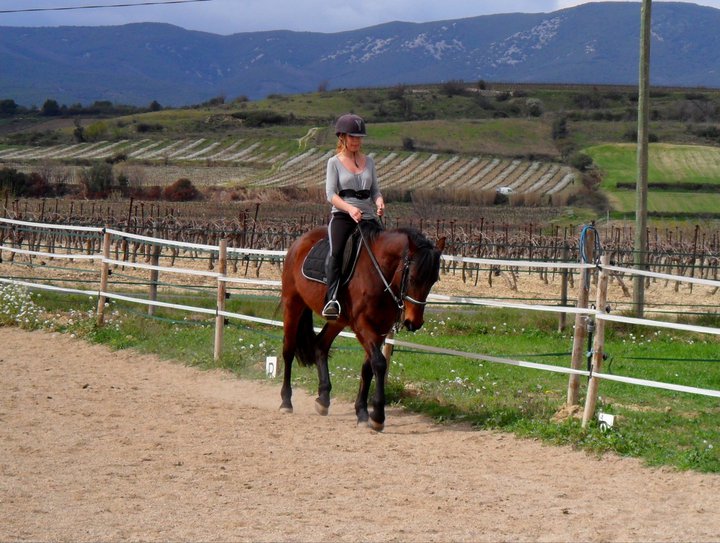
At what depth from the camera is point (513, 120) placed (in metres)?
88.4

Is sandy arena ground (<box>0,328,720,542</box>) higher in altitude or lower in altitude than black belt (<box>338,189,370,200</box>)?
lower

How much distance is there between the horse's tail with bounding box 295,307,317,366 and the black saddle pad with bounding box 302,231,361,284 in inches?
25.6

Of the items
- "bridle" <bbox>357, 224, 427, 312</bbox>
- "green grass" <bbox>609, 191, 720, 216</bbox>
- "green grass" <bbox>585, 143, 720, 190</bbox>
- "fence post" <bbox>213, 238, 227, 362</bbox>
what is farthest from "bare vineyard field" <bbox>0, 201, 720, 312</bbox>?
"green grass" <bbox>585, 143, 720, 190</bbox>

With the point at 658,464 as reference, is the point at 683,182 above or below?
above

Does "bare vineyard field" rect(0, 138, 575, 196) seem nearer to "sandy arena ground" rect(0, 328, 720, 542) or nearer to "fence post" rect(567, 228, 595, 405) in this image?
"fence post" rect(567, 228, 595, 405)

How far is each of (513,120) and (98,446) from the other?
83108 millimetres

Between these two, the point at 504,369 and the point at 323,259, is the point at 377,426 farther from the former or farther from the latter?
the point at 504,369

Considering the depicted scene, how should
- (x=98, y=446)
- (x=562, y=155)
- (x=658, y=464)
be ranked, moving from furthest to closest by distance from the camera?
(x=562, y=155)
(x=98, y=446)
(x=658, y=464)

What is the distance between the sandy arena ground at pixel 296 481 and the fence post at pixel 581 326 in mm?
845

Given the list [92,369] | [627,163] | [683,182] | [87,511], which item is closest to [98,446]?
[87,511]

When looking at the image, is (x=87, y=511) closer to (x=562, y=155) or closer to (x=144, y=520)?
(x=144, y=520)

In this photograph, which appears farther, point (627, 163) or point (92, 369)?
point (627, 163)

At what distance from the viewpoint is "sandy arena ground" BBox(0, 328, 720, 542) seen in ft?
19.0

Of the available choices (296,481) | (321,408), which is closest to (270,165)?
(321,408)
